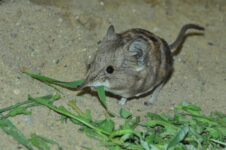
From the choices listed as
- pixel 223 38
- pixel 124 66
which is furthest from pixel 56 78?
pixel 223 38

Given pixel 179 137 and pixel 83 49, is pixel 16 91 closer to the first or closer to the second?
pixel 83 49

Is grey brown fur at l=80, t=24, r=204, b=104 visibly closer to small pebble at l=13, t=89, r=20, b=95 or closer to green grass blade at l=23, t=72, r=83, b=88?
green grass blade at l=23, t=72, r=83, b=88

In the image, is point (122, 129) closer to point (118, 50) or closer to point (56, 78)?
point (118, 50)

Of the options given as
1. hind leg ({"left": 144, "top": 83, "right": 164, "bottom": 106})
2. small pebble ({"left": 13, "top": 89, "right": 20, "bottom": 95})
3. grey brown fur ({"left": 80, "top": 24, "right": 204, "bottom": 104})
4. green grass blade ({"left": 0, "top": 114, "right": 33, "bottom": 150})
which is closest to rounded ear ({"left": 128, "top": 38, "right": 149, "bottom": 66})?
grey brown fur ({"left": 80, "top": 24, "right": 204, "bottom": 104})

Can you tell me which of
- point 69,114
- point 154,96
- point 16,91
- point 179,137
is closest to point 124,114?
point 69,114

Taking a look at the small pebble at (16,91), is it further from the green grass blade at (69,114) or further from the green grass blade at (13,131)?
the green grass blade at (13,131)

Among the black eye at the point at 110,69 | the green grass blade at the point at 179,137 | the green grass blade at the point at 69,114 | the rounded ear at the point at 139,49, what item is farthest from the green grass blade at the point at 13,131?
the rounded ear at the point at 139,49
